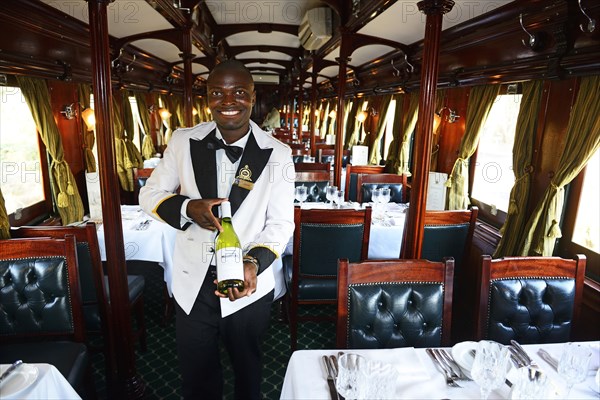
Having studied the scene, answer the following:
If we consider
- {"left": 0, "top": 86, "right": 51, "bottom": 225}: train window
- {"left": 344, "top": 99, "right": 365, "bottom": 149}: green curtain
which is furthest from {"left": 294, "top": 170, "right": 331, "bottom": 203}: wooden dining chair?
{"left": 344, "top": 99, "right": 365, "bottom": 149}: green curtain

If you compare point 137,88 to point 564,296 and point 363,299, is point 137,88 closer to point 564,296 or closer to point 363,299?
point 363,299

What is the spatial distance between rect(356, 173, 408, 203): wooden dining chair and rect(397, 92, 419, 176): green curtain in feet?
5.99

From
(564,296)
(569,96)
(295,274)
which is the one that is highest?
(569,96)

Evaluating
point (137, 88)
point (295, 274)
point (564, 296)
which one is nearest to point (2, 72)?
point (295, 274)

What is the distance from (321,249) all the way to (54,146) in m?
3.94

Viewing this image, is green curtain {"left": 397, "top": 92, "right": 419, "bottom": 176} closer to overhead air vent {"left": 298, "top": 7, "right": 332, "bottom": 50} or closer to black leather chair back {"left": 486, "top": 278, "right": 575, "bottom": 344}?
overhead air vent {"left": 298, "top": 7, "right": 332, "bottom": 50}

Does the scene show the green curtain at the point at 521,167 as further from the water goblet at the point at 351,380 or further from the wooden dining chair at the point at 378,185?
the water goblet at the point at 351,380

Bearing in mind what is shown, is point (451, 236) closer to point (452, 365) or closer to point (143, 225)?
point (452, 365)

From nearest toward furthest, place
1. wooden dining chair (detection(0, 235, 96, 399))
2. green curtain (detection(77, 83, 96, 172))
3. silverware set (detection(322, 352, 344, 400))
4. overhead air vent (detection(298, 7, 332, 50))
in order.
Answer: silverware set (detection(322, 352, 344, 400))
wooden dining chair (detection(0, 235, 96, 399))
green curtain (detection(77, 83, 96, 172))
overhead air vent (detection(298, 7, 332, 50))

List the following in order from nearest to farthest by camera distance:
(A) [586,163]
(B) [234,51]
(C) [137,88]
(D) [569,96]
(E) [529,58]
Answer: (A) [586,163] < (D) [569,96] < (E) [529,58] < (C) [137,88] < (B) [234,51]

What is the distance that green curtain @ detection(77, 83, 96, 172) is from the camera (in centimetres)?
592

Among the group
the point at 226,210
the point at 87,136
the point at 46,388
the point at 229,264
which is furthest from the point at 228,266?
the point at 87,136

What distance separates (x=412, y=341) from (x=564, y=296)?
891 millimetres

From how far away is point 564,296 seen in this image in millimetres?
2125
